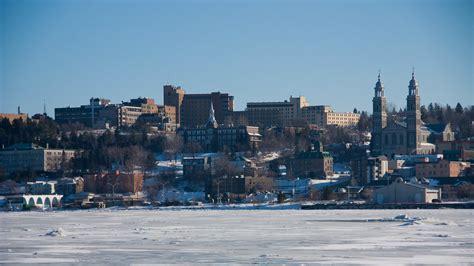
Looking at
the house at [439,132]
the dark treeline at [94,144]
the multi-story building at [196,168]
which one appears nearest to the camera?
the multi-story building at [196,168]

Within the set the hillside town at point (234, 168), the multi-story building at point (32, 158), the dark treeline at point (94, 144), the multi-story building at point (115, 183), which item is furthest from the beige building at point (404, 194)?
the multi-story building at point (32, 158)

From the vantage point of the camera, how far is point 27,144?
18425cm

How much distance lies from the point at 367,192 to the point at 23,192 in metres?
43.1

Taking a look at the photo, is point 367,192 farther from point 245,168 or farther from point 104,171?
point 104,171

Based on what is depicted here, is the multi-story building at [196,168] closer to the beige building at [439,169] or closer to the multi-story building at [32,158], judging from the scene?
the multi-story building at [32,158]

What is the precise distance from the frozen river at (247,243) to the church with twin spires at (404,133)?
116496mm

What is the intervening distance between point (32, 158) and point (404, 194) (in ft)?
274

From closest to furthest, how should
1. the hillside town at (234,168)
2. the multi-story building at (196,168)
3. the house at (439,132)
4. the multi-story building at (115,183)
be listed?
the hillside town at (234,168), the multi-story building at (115,183), the multi-story building at (196,168), the house at (439,132)

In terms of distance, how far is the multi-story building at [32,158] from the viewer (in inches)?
7008

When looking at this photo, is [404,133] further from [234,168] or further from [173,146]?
[173,146]

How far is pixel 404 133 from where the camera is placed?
178 m

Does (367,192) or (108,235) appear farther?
(367,192)

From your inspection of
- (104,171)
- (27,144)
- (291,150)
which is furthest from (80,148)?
(291,150)

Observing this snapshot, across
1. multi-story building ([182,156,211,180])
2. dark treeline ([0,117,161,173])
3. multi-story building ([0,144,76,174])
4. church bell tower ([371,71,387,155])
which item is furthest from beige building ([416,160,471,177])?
multi-story building ([0,144,76,174])
